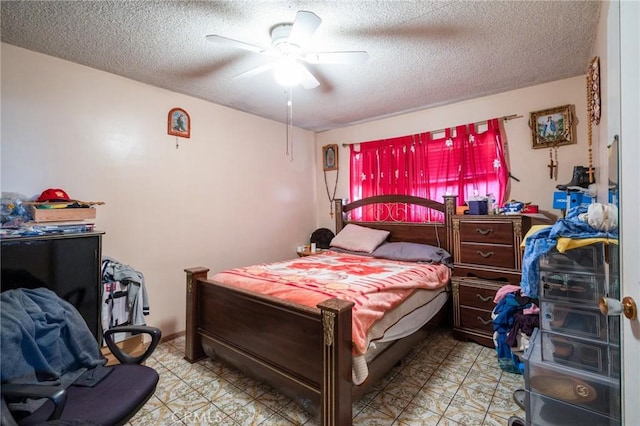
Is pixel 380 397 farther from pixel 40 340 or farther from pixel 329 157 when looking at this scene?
pixel 329 157

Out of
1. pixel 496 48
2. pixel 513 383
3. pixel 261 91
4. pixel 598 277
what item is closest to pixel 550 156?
pixel 496 48

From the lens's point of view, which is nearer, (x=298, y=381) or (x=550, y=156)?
(x=298, y=381)

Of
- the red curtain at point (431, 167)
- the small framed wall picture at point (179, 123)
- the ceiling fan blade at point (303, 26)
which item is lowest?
the red curtain at point (431, 167)

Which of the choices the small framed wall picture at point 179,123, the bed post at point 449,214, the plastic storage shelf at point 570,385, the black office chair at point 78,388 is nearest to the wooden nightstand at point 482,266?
the bed post at point 449,214

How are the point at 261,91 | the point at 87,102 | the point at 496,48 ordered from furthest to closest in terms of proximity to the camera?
1. the point at 261,91
2. the point at 87,102
3. the point at 496,48

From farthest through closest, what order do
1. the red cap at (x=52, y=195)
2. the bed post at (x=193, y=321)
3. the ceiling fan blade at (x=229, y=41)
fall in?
the bed post at (x=193, y=321), the red cap at (x=52, y=195), the ceiling fan blade at (x=229, y=41)

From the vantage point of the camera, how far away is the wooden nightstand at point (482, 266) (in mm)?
2680

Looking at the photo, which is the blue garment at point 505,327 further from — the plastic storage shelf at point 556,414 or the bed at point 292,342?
the plastic storage shelf at point 556,414

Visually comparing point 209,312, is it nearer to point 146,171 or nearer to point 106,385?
point 106,385

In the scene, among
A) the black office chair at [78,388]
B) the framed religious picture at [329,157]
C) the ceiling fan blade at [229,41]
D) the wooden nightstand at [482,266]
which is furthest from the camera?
the framed religious picture at [329,157]

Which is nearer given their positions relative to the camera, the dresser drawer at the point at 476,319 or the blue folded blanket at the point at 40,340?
the blue folded blanket at the point at 40,340

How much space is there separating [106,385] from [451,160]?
3.65m

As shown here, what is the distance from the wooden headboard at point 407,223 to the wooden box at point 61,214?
2.93m

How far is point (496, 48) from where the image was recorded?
227 cm
